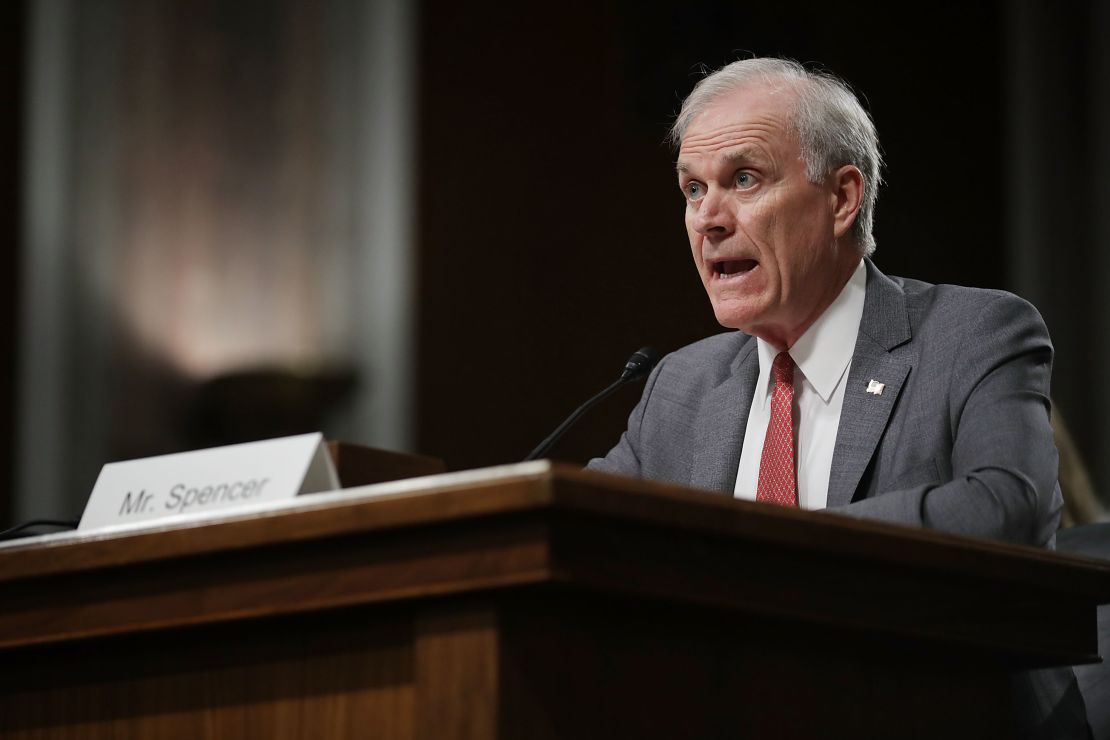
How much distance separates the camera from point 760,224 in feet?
7.22

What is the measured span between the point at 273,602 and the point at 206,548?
0.22 feet

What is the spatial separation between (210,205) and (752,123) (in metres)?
3.19

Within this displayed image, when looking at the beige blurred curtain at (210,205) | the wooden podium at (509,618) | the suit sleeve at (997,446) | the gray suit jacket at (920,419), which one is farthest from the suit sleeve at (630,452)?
the beige blurred curtain at (210,205)

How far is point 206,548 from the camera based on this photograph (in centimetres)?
115

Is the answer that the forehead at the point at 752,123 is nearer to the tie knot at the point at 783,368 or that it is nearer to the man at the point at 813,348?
the man at the point at 813,348

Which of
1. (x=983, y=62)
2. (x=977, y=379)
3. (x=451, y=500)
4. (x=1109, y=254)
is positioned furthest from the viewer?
(x=983, y=62)

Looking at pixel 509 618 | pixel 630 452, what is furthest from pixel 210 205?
pixel 509 618

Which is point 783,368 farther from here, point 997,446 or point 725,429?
point 997,446

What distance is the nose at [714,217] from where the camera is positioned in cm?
222

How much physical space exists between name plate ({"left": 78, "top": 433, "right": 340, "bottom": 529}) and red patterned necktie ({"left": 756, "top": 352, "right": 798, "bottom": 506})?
85 centimetres

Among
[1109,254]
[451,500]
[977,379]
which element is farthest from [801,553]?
[1109,254]

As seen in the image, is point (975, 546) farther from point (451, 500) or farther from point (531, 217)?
point (531, 217)

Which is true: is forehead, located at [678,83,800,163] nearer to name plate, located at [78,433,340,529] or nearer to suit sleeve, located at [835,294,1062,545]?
suit sleeve, located at [835,294,1062,545]

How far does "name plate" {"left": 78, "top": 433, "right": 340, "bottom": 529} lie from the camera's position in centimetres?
125
